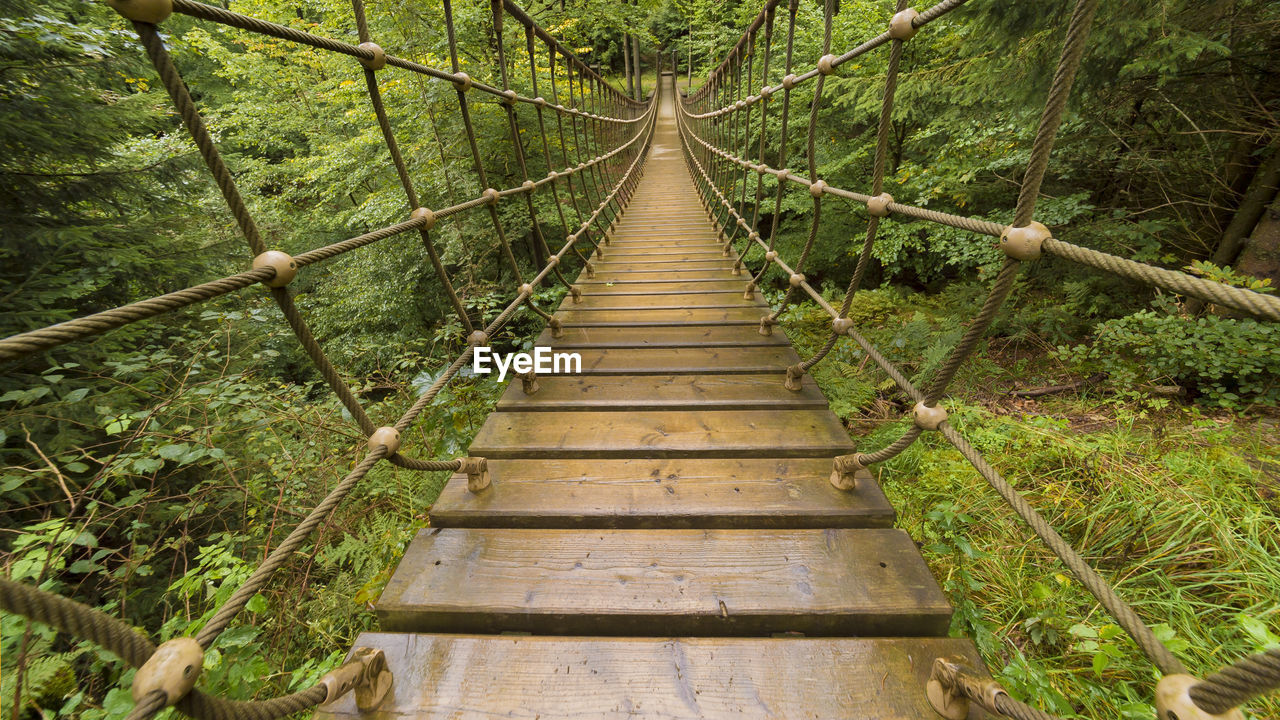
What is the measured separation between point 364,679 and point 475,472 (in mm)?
514

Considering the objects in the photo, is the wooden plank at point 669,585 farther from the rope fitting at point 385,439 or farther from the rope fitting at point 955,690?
the rope fitting at point 385,439

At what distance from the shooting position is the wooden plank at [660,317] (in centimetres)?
228

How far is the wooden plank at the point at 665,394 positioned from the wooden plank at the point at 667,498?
0.28 metres

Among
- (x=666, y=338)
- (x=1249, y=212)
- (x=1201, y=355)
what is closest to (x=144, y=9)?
(x=666, y=338)

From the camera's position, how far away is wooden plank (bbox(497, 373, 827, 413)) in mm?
1611

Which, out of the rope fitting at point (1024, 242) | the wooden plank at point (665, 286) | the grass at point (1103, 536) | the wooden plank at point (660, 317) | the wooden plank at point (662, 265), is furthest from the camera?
the wooden plank at point (662, 265)

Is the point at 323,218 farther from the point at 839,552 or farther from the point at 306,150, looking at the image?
the point at 839,552

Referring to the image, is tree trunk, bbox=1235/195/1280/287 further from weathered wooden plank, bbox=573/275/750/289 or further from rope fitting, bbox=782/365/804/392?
rope fitting, bbox=782/365/804/392

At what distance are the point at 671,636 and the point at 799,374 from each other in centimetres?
101

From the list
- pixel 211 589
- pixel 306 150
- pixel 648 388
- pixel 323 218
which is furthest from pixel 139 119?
pixel 306 150

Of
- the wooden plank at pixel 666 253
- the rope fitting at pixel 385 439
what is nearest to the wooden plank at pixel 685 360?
the rope fitting at pixel 385 439

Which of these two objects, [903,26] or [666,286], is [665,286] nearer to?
[666,286]

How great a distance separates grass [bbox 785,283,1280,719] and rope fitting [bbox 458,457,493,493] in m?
1.34

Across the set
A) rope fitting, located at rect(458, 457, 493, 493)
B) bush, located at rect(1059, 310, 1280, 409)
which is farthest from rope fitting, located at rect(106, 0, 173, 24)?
bush, located at rect(1059, 310, 1280, 409)
